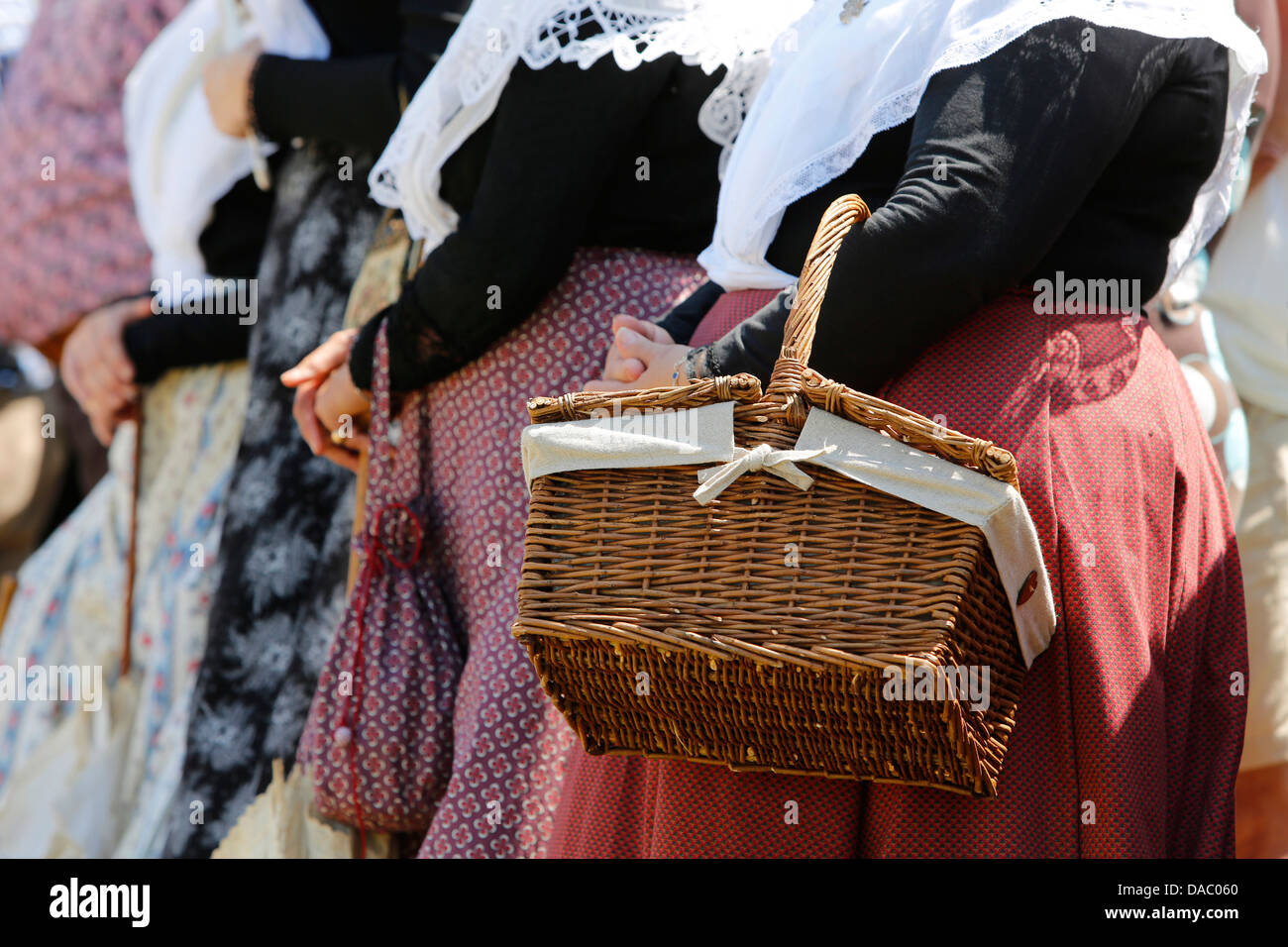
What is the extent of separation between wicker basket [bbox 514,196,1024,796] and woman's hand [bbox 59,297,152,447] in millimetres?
1982

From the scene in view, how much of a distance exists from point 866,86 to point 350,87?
1.05 meters

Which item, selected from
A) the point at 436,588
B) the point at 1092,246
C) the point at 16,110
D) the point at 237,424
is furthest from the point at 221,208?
the point at 1092,246

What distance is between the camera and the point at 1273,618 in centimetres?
220

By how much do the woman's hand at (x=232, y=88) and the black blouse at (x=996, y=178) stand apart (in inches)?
54.6

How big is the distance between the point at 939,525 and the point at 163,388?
2324mm

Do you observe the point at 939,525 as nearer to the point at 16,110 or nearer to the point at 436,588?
the point at 436,588

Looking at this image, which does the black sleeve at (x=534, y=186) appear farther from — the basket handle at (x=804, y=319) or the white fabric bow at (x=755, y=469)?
the white fabric bow at (x=755, y=469)

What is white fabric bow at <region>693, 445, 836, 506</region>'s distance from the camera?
→ 4.57 feet

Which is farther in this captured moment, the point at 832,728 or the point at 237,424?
the point at 237,424

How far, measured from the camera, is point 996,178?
59.2 inches
